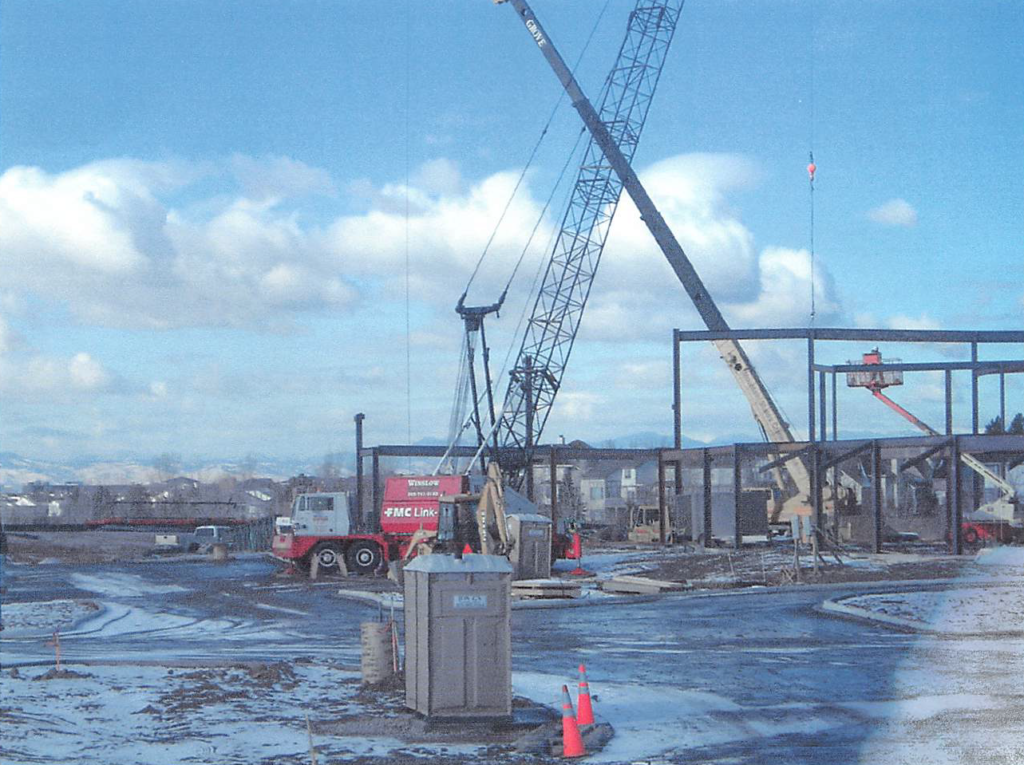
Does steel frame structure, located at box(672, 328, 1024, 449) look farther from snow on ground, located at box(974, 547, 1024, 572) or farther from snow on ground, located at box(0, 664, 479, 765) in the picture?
snow on ground, located at box(0, 664, 479, 765)

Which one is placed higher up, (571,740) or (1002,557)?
(571,740)

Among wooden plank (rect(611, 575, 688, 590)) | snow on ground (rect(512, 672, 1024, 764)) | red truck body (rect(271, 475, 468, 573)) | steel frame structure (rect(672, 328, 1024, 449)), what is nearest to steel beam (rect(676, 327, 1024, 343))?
steel frame structure (rect(672, 328, 1024, 449))

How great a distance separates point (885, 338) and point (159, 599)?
39.4 metres

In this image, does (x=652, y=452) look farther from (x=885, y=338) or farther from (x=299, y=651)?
(x=299, y=651)

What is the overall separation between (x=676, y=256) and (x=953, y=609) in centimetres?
4214

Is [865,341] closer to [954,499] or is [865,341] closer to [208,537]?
[954,499]

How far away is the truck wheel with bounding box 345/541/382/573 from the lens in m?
39.8

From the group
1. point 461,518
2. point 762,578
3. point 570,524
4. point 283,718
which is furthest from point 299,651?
point 570,524

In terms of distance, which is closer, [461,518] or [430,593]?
[430,593]

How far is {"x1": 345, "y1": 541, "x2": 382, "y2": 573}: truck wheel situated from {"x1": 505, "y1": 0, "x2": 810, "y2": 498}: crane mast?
2729cm

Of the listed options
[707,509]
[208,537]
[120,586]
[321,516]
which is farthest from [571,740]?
[208,537]

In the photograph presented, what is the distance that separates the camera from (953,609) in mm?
24953

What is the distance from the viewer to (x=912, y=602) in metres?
26.3

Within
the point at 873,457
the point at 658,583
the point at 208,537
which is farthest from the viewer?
the point at 208,537
